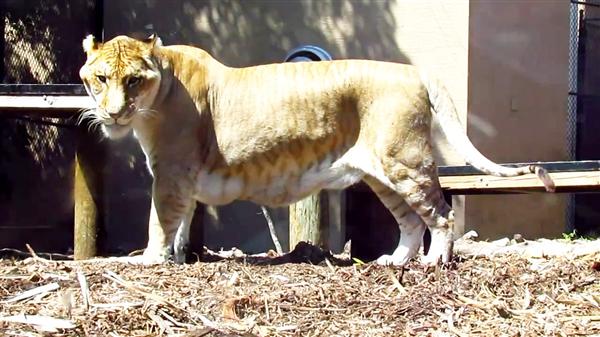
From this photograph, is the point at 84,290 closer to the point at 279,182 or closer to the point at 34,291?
the point at 34,291

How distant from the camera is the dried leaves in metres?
5.30

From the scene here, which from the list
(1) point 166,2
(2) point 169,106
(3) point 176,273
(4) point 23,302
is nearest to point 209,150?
(2) point 169,106

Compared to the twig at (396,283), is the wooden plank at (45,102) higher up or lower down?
higher up

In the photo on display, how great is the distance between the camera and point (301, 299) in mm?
5875

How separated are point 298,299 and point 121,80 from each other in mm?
2025

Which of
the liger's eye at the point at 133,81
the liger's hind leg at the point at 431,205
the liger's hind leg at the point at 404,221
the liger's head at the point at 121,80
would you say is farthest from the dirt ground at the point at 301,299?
the liger's eye at the point at 133,81

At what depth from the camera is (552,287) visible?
20.3 feet

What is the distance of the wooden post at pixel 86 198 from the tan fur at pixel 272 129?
58.9 inches

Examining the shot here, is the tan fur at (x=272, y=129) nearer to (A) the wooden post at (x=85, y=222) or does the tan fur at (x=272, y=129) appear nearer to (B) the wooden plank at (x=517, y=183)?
(B) the wooden plank at (x=517, y=183)

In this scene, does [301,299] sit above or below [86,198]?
below

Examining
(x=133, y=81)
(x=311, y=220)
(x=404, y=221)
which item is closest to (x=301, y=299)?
(x=404, y=221)

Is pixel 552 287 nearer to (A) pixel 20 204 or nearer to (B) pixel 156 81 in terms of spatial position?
(B) pixel 156 81

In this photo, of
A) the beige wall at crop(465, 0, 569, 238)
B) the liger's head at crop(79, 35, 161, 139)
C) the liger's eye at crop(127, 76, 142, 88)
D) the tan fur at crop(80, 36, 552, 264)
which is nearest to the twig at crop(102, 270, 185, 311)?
the tan fur at crop(80, 36, 552, 264)

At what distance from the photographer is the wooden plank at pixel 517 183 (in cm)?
713
